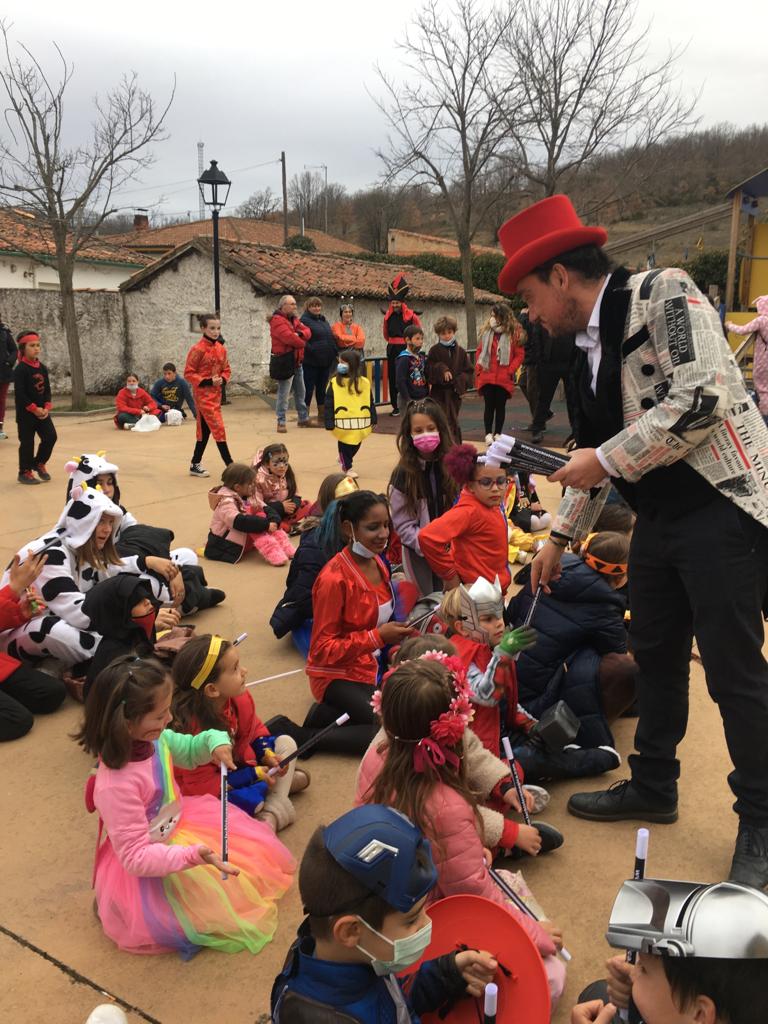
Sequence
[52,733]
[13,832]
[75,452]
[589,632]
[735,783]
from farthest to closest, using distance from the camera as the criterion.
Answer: [75,452]
[52,733]
[589,632]
[13,832]
[735,783]

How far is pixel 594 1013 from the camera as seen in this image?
6.13 feet

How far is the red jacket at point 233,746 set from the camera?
10.00 ft

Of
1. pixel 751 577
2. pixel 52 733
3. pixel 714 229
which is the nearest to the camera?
pixel 751 577

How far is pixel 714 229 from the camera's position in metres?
33.4

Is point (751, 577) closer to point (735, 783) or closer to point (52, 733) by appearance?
point (735, 783)

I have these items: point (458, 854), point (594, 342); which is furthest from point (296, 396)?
point (458, 854)

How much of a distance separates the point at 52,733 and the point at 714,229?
3527 cm

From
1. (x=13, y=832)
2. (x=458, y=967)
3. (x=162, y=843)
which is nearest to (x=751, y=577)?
(x=458, y=967)

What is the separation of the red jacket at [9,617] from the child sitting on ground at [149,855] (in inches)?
58.5

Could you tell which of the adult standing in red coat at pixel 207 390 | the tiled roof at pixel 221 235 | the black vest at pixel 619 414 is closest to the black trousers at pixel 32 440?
the adult standing in red coat at pixel 207 390

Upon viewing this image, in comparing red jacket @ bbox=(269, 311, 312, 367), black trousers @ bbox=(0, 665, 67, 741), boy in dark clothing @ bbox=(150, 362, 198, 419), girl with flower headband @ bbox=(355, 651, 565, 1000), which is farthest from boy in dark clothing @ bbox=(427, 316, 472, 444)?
girl with flower headband @ bbox=(355, 651, 565, 1000)

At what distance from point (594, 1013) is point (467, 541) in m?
2.90

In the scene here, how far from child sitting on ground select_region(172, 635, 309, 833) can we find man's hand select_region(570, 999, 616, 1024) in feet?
4.95

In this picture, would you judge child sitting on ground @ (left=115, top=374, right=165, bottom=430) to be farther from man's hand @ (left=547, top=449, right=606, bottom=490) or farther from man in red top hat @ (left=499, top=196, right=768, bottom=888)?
man's hand @ (left=547, top=449, right=606, bottom=490)
